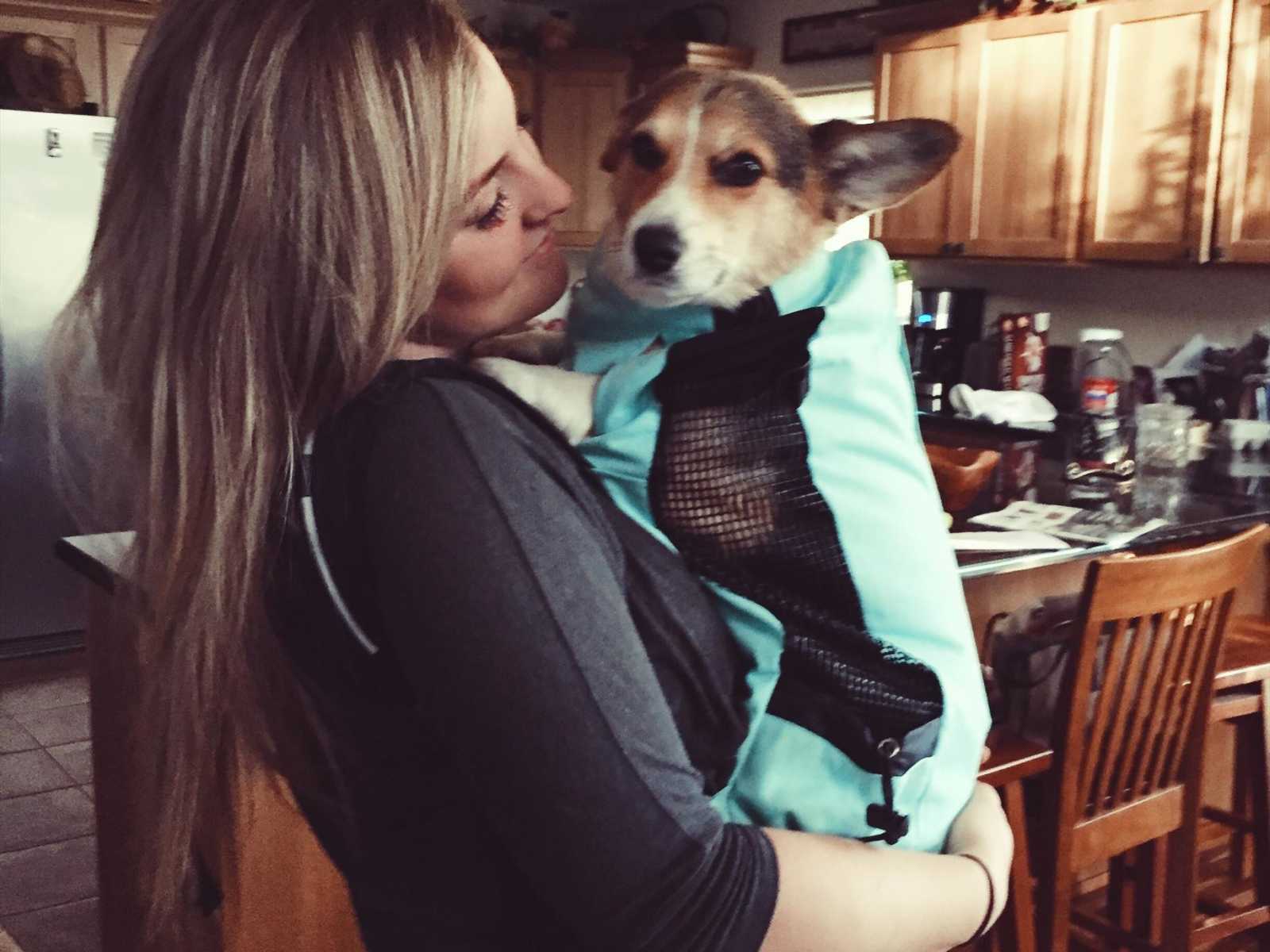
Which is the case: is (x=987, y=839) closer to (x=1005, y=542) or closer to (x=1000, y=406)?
(x=1005, y=542)

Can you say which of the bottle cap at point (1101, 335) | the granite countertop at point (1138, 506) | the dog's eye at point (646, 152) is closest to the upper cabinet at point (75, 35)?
the granite countertop at point (1138, 506)

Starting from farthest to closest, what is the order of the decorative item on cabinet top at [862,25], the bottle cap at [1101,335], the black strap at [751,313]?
the decorative item on cabinet top at [862,25]
the bottle cap at [1101,335]
the black strap at [751,313]

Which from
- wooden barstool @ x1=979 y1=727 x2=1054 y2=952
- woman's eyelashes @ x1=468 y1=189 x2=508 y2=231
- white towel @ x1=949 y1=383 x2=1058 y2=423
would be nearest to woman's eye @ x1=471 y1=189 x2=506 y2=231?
woman's eyelashes @ x1=468 y1=189 x2=508 y2=231

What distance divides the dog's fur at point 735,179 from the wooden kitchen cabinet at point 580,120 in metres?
4.47

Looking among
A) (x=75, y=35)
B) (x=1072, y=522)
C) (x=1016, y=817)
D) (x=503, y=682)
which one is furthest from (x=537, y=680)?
(x=75, y=35)

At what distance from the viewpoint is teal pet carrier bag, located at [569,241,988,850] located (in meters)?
0.83

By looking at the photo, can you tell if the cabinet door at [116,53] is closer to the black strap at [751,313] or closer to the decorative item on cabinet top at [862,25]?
the decorative item on cabinet top at [862,25]

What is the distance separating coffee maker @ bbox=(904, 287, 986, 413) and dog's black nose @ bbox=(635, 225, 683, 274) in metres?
3.16

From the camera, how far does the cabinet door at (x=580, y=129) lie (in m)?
5.62

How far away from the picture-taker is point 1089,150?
3.55 m

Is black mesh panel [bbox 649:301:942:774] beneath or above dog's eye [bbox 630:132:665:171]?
beneath

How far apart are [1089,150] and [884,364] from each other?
301 centimetres

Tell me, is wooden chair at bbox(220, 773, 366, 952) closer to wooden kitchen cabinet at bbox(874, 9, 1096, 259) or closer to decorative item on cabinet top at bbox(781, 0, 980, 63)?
wooden kitchen cabinet at bbox(874, 9, 1096, 259)

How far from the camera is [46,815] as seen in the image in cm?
275
